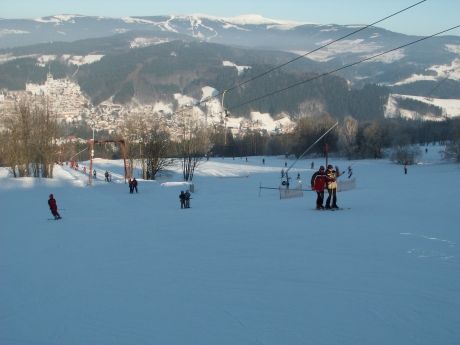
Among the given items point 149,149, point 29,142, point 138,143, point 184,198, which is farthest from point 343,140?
point 184,198

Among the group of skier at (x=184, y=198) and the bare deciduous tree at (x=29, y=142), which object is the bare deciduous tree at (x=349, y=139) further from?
the group of skier at (x=184, y=198)

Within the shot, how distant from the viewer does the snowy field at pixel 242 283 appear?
243 inches

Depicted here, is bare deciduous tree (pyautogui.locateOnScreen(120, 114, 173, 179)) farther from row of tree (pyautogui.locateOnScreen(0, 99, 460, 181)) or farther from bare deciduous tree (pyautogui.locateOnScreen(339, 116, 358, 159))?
bare deciduous tree (pyautogui.locateOnScreen(339, 116, 358, 159))

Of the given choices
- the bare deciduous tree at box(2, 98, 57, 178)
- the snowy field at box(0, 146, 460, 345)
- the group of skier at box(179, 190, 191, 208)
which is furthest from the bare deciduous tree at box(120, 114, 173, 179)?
the snowy field at box(0, 146, 460, 345)

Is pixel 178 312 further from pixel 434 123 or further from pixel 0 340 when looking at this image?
pixel 434 123

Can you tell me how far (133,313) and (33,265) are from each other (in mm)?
4754

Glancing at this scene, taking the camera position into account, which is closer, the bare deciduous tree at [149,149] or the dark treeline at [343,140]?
the bare deciduous tree at [149,149]

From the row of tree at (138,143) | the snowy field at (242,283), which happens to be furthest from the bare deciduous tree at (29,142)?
the snowy field at (242,283)

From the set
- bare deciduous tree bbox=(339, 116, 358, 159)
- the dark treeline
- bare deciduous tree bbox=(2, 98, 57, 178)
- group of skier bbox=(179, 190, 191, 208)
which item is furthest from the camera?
bare deciduous tree bbox=(339, 116, 358, 159)

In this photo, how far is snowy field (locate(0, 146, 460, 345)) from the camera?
618cm

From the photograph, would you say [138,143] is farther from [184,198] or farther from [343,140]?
[343,140]

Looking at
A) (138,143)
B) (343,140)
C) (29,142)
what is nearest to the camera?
(29,142)

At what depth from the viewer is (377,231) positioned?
12672 mm

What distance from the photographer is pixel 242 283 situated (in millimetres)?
8188
